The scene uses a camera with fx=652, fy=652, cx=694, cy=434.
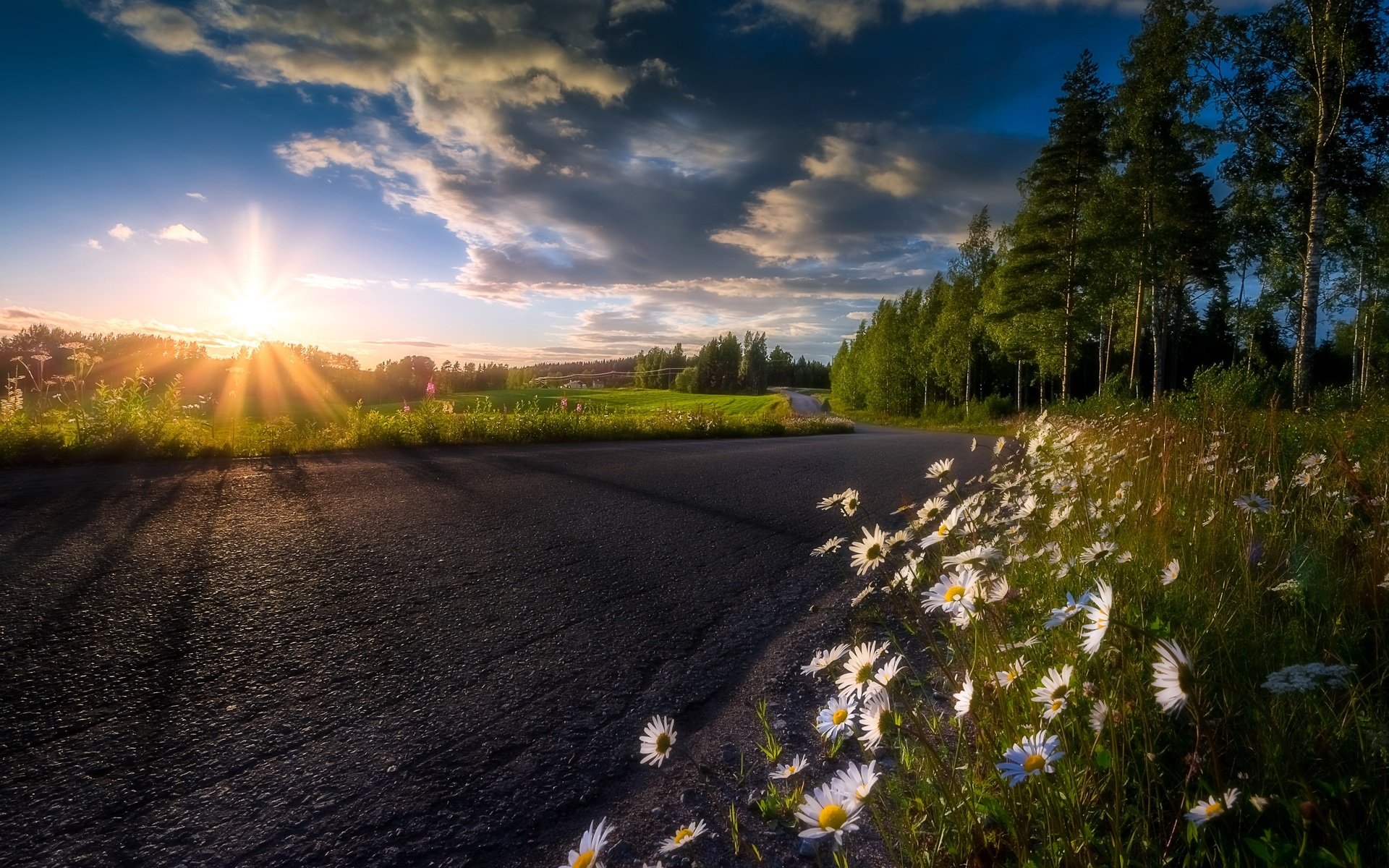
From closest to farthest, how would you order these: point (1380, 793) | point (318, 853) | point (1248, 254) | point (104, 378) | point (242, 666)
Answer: point (1380, 793)
point (318, 853)
point (242, 666)
point (104, 378)
point (1248, 254)

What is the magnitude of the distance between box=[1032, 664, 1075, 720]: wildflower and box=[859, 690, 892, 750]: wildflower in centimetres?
31

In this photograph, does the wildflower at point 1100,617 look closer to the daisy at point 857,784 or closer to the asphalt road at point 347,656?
the daisy at point 857,784

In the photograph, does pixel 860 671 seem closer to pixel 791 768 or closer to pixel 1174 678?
pixel 791 768

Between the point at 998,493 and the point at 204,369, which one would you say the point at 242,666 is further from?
the point at 204,369

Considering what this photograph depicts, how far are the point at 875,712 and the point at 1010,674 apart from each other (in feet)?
1.66

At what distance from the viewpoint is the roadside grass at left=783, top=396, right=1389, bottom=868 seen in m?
1.12

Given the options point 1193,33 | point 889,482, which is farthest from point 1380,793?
point 1193,33

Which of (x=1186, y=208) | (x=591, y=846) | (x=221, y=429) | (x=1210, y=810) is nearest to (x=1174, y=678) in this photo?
(x=1210, y=810)

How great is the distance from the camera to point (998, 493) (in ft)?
16.8

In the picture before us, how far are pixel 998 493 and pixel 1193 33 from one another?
1413 cm

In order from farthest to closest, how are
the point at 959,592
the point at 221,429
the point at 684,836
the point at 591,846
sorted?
the point at 221,429 → the point at 959,592 → the point at 684,836 → the point at 591,846

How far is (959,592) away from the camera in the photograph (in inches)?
58.6

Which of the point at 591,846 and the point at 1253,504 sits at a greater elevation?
the point at 1253,504

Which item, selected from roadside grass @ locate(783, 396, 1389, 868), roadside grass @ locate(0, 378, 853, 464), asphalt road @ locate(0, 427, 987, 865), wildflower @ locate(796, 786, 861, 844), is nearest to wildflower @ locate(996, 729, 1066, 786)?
roadside grass @ locate(783, 396, 1389, 868)
